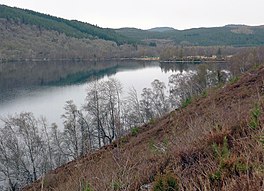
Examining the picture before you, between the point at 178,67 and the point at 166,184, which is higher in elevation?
the point at 166,184

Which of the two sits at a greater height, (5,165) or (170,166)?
(170,166)

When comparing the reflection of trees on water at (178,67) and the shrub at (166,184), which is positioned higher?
the shrub at (166,184)

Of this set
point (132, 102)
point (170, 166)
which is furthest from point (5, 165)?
point (170, 166)

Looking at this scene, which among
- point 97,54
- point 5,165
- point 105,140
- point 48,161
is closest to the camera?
point 5,165

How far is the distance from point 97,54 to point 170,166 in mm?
164402

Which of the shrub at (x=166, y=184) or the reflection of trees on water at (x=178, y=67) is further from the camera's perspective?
the reflection of trees on water at (x=178, y=67)

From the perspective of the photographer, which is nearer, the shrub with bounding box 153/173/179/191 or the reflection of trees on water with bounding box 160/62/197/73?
the shrub with bounding box 153/173/179/191

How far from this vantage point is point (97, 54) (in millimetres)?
166625

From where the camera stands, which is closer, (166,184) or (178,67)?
(166,184)

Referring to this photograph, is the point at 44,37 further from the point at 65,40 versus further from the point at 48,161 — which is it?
the point at 48,161

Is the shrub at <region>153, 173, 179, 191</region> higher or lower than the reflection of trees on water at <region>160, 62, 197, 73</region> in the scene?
higher

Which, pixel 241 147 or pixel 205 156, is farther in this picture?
pixel 205 156

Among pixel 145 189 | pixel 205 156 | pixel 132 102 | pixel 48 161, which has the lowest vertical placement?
pixel 48 161

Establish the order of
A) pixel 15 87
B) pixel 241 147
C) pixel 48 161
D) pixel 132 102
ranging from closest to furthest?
pixel 241 147 → pixel 48 161 → pixel 132 102 → pixel 15 87
